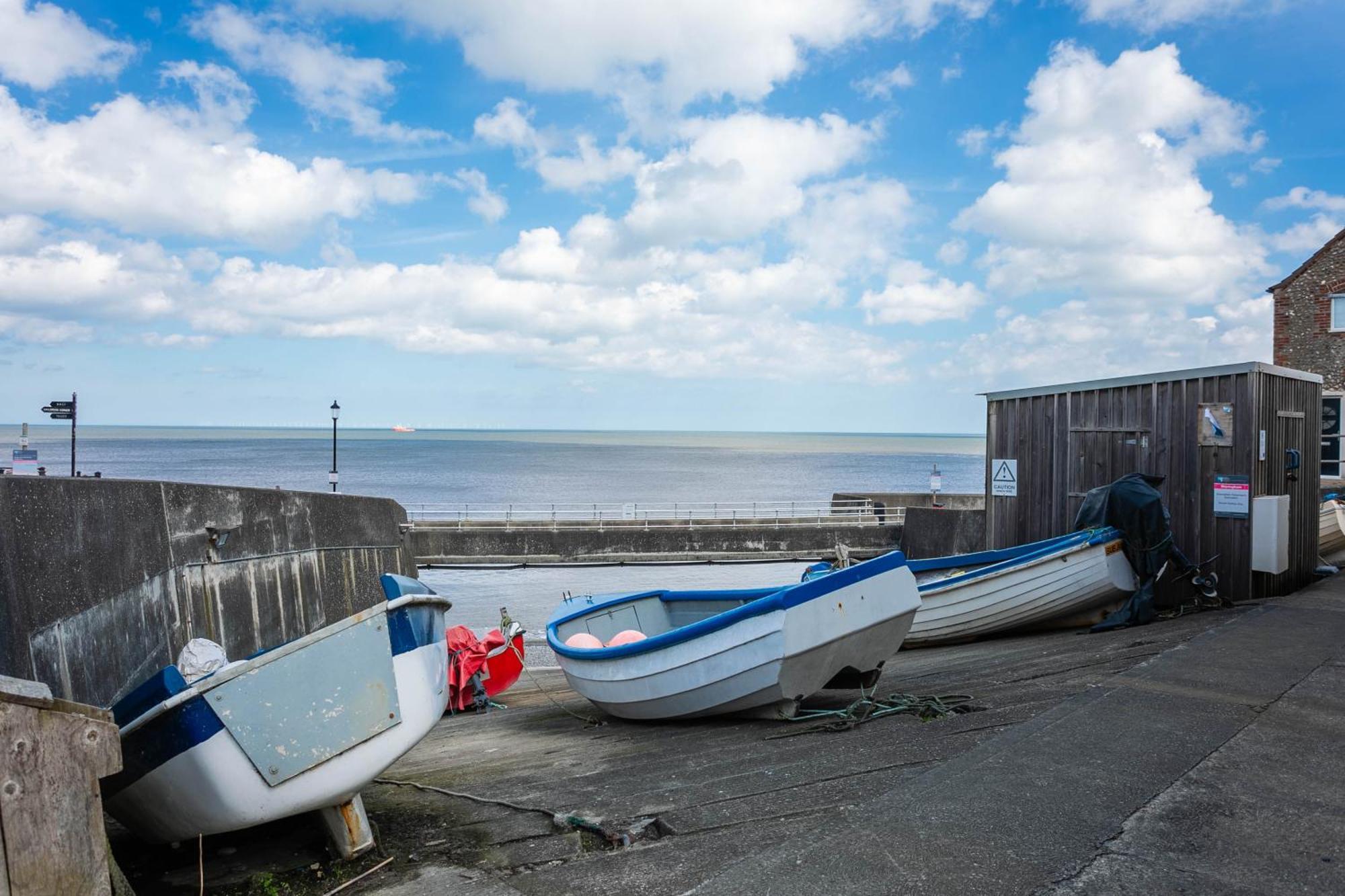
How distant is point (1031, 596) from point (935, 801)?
657 cm

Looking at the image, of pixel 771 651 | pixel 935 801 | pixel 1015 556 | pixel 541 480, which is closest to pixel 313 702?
pixel 935 801

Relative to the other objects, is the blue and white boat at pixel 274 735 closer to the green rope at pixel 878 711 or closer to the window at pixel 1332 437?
the green rope at pixel 878 711

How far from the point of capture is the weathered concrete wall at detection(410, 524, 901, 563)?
31.6 m

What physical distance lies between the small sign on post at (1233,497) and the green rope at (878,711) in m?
5.33

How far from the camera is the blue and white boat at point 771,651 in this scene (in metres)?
6.56

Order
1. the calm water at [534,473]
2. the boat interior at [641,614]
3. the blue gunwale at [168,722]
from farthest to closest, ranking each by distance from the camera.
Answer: the calm water at [534,473] → the boat interior at [641,614] → the blue gunwale at [168,722]

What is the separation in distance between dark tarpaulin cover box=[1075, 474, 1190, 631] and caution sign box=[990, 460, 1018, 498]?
3204 mm

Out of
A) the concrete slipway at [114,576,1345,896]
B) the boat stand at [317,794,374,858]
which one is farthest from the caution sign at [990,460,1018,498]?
the boat stand at [317,794,374,858]

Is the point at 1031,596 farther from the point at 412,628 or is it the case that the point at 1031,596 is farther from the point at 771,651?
the point at 412,628

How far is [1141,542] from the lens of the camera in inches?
408

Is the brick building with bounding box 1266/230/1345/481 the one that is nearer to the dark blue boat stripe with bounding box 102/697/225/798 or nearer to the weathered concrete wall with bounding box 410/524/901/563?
the weathered concrete wall with bounding box 410/524/901/563

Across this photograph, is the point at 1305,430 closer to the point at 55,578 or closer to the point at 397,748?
the point at 397,748

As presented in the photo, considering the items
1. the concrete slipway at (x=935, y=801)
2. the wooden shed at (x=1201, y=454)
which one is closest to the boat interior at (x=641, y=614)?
Answer: the concrete slipway at (x=935, y=801)

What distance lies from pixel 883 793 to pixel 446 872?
2136 mm
